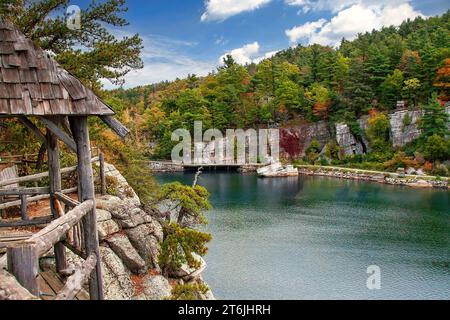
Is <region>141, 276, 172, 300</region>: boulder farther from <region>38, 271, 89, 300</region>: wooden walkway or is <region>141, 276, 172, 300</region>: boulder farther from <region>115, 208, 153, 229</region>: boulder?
<region>38, 271, 89, 300</region>: wooden walkway

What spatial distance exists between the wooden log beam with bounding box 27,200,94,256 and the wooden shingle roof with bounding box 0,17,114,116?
122cm

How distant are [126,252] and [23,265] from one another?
25.6ft

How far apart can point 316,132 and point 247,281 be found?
3618cm

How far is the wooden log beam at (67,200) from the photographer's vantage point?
5905 mm

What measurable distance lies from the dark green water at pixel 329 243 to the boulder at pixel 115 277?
18.7 feet

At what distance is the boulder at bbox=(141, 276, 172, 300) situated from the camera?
10.9 meters

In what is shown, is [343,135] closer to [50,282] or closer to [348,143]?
[348,143]

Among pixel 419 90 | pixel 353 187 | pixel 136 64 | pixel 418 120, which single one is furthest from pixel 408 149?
pixel 136 64

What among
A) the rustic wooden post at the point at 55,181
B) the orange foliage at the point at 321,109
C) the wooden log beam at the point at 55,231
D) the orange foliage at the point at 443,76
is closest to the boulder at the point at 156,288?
the rustic wooden post at the point at 55,181

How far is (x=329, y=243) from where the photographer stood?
20.6 m

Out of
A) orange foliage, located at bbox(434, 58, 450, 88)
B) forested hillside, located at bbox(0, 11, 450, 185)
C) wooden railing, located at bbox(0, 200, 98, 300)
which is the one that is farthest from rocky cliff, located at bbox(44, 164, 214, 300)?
orange foliage, located at bbox(434, 58, 450, 88)

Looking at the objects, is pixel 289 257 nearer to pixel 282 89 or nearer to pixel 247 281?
pixel 247 281

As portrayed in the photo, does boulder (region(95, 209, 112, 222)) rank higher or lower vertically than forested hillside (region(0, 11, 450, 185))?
lower

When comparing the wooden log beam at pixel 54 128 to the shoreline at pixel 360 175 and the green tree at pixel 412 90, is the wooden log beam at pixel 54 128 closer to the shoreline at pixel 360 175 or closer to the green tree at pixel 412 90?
the shoreline at pixel 360 175
